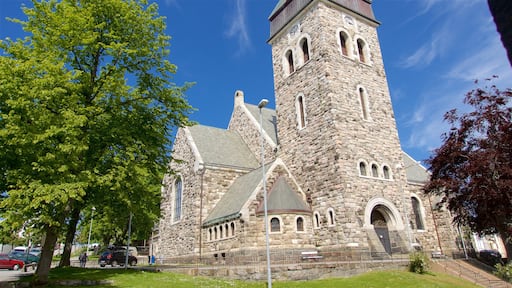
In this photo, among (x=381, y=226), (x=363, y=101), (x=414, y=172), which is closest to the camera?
(x=381, y=226)

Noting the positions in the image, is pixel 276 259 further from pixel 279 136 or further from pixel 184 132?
pixel 184 132

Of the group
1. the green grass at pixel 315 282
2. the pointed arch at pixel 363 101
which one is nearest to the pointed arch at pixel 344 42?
the pointed arch at pixel 363 101

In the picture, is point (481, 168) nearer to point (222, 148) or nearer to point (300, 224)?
point (300, 224)

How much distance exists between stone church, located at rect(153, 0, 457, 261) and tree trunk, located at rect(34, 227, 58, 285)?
9919 millimetres

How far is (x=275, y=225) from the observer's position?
20562mm

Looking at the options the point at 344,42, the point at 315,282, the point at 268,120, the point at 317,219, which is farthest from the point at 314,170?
the point at 268,120

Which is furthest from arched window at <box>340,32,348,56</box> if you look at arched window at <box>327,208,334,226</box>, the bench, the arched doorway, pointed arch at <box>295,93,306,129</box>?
the bench

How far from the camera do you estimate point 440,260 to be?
21.4 meters

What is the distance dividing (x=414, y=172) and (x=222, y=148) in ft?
58.4

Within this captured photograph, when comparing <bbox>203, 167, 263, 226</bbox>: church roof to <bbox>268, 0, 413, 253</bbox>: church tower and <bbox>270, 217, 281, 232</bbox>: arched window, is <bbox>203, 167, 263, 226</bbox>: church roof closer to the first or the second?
<bbox>270, 217, 281, 232</bbox>: arched window

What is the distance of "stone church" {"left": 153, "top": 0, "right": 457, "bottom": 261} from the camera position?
20.9 meters

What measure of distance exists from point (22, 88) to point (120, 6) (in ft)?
18.8

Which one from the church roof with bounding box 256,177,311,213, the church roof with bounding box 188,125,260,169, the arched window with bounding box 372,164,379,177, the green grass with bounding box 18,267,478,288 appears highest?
the church roof with bounding box 188,125,260,169

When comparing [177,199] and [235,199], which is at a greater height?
[177,199]
